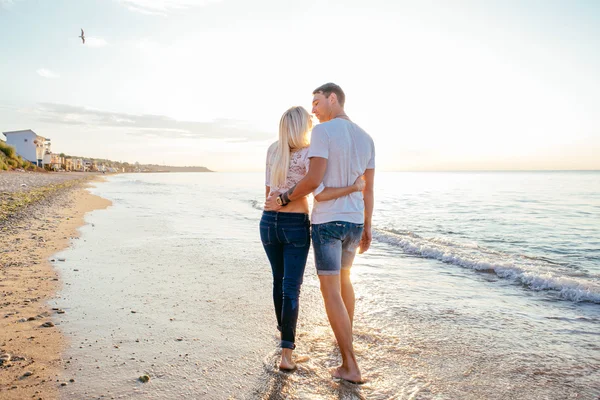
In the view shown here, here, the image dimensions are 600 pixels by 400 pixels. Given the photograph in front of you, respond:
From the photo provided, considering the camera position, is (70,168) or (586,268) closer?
(586,268)

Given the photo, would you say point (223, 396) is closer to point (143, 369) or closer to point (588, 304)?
point (143, 369)

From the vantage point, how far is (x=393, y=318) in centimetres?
457

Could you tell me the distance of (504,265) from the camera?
7.80 m

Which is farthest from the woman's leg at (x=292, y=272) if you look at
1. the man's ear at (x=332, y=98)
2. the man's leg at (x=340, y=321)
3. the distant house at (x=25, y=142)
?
the distant house at (x=25, y=142)

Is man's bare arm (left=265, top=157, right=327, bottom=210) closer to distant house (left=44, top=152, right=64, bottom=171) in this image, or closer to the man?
the man

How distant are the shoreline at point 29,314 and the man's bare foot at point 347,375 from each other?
6.59 feet

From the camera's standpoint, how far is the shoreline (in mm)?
2814

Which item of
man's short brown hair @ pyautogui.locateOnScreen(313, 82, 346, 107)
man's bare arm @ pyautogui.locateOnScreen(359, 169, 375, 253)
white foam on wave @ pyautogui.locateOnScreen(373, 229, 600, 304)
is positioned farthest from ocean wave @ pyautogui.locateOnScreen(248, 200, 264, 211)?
man's short brown hair @ pyautogui.locateOnScreen(313, 82, 346, 107)

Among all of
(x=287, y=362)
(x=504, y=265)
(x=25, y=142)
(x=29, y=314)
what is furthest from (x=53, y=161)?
(x=287, y=362)

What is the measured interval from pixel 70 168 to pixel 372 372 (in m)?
105

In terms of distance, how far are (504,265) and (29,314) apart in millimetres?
7812

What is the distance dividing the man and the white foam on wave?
15.6ft

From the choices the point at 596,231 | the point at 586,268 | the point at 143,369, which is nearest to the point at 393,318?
the point at 143,369

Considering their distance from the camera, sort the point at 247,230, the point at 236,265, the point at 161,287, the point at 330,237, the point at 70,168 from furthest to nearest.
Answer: the point at 70,168, the point at 247,230, the point at 236,265, the point at 161,287, the point at 330,237
